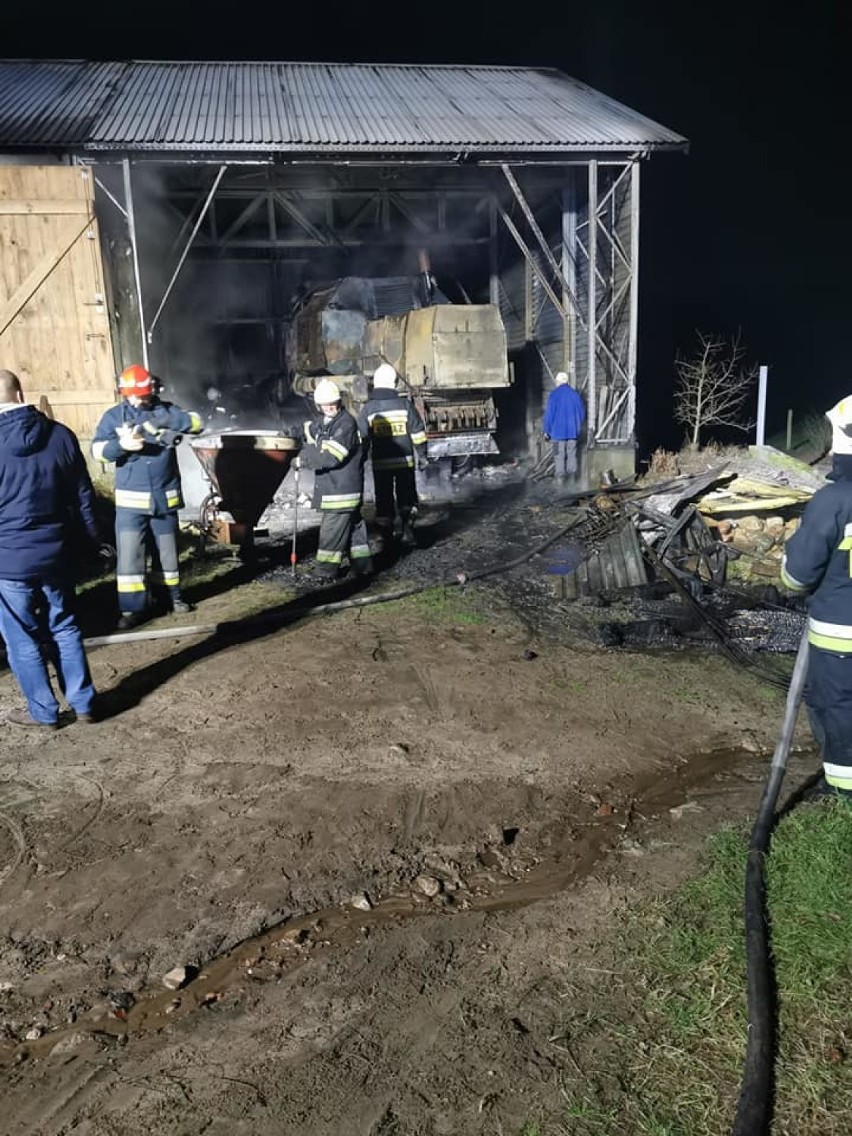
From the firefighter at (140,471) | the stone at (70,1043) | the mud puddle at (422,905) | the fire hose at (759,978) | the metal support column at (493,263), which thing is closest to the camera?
the fire hose at (759,978)

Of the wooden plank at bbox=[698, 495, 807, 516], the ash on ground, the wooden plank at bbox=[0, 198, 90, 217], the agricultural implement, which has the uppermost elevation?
the wooden plank at bbox=[0, 198, 90, 217]

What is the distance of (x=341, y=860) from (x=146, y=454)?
13.2ft

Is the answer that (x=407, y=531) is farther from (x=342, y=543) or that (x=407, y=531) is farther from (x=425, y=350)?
(x=425, y=350)

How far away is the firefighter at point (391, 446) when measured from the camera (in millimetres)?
8727

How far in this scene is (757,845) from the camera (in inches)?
128

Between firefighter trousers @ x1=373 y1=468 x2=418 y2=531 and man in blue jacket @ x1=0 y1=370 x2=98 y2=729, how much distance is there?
15.0ft

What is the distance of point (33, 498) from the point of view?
4449mm

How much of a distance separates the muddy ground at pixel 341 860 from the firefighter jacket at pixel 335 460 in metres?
1.66

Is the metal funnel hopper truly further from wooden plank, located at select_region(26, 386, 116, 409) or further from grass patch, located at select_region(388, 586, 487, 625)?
wooden plank, located at select_region(26, 386, 116, 409)

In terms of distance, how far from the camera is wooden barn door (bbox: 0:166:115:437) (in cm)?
1066

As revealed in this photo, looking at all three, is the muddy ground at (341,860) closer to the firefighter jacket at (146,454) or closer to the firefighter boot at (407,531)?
the firefighter jacket at (146,454)

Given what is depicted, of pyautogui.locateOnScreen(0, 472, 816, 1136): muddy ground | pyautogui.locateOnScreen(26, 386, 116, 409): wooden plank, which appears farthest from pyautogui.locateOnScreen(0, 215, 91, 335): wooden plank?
pyautogui.locateOnScreen(0, 472, 816, 1136): muddy ground

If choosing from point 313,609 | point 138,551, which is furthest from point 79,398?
point 313,609

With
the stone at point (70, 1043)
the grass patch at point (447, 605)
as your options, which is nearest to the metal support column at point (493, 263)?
the grass patch at point (447, 605)
